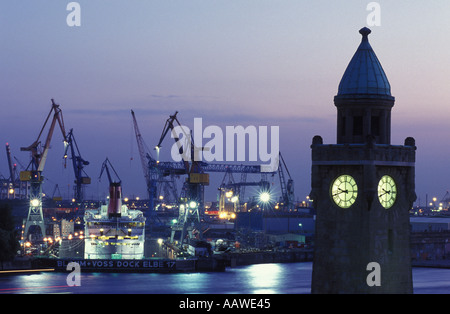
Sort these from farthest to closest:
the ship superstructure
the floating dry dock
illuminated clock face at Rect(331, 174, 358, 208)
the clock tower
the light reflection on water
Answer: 1. the ship superstructure
2. the floating dry dock
3. the light reflection on water
4. illuminated clock face at Rect(331, 174, 358, 208)
5. the clock tower

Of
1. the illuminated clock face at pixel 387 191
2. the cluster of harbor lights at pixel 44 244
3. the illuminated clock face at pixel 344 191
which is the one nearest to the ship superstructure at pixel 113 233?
the cluster of harbor lights at pixel 44 244

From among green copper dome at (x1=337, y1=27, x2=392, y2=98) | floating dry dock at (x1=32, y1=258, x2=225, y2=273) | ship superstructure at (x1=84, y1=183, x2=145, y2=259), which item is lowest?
floating dry dock at (x1=32, y1=258, x2=225, y2=273)

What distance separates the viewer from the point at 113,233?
479 feet

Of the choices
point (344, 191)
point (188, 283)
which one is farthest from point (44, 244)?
point (344, 191)

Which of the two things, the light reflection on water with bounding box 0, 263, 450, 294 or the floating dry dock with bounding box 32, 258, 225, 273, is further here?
the floating dry dock with bounding box 32, 258, 225, 273

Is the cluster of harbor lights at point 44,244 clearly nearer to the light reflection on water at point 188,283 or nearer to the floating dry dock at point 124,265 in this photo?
the floating dry dock at point 124,265

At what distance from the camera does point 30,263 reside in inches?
5709

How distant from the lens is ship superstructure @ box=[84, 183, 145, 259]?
145 metres

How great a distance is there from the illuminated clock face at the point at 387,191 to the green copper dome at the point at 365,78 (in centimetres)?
278

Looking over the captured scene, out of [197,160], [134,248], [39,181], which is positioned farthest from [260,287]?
[39,181]

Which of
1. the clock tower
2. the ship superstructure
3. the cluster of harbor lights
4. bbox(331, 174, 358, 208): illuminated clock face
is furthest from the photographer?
the cluster of harbor lights

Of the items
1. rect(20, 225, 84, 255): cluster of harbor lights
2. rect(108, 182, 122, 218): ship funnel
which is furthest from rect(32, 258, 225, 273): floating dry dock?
rect(20, 225, 84, 255): cluster of harbor lights

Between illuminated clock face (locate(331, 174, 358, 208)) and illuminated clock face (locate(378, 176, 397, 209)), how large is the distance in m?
0.85

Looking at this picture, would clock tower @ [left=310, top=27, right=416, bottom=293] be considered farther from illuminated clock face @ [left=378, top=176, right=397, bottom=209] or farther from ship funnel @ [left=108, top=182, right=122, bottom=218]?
ship funnel @ [left=108, top=182, right=122, bottom=218]
